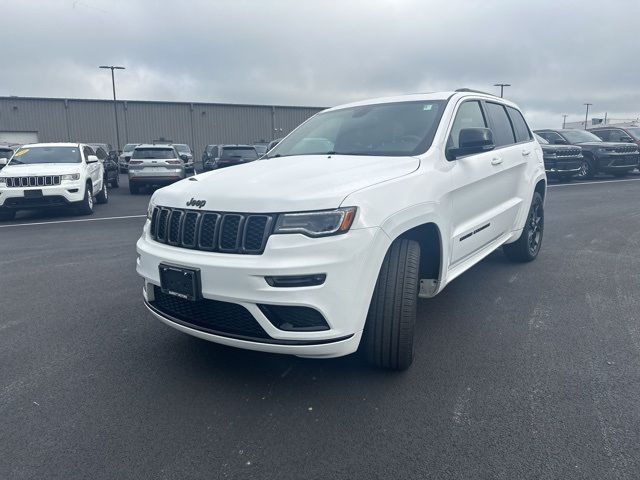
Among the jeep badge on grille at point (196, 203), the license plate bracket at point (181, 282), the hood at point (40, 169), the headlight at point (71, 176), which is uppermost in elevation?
the jeep badge on grille at point (196, 203)

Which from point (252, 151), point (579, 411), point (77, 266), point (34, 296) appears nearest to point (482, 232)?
point (579, 411)

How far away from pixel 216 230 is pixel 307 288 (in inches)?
24.9

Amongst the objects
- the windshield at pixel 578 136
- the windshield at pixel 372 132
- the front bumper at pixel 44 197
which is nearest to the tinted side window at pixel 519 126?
the windshield at pixel 372 132

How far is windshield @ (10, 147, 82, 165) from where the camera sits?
1131 cm

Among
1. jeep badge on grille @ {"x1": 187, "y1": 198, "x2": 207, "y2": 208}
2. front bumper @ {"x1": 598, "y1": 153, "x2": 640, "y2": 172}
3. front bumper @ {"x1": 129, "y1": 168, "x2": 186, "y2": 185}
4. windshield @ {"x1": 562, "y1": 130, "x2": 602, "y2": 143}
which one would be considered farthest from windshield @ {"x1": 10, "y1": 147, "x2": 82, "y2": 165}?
front bumper @ {"x1": 598, "y1": 153, "x2": 640, "y2": 172}

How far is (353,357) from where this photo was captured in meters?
3.43

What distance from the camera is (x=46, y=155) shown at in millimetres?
11562

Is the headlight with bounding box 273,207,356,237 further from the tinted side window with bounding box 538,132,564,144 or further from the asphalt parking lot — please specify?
the tinted side window with bounding box 538,132,564,144

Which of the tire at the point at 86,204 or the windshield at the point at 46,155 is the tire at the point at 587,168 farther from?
the windshield at the point at 46,155

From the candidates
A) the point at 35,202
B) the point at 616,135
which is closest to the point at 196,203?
the point at 35,202

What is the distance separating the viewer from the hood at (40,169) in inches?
406

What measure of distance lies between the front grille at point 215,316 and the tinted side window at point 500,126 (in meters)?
3.15

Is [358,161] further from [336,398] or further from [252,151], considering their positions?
[252,151]

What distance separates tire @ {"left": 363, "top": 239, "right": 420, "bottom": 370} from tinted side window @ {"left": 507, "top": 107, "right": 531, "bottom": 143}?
3.20 metres
